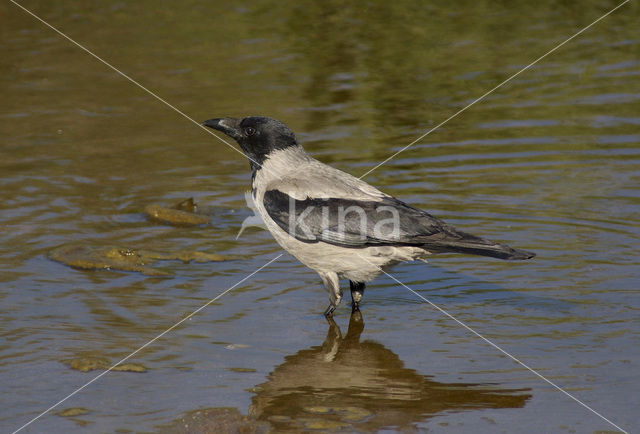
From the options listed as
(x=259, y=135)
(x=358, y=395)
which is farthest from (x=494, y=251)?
(x=259, y=135)

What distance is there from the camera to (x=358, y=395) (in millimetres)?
5000

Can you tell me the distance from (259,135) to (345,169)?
2.52 m

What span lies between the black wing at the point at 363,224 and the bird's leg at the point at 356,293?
0.33 m

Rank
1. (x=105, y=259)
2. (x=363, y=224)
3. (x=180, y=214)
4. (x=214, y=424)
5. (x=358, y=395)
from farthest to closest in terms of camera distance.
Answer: (x=180, y=214) → (x=105, y=259) → (x=363, y=224) → (x=358, y=395) → (x=214, y=424)

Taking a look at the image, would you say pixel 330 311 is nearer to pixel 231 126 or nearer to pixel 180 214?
pixel 231 126

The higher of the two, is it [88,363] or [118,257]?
[118,257]

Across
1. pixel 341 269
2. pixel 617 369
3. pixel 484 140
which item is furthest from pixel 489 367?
pixel 484 140

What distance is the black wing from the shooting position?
233 inches

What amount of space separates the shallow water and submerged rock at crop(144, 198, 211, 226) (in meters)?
0.11

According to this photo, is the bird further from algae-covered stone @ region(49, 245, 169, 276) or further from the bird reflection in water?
algae-covered stone @ region(49, 245, 169, 276)

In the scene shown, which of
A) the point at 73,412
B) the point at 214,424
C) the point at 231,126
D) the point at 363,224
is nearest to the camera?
the point at 214,424

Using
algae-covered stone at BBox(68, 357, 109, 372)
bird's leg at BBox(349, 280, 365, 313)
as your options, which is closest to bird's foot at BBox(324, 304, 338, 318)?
bird's leg at BBox(349, 280, 365, 313)

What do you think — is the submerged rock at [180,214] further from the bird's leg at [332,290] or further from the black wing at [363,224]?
the bird's leg at [332,290]

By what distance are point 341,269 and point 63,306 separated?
1.83 metres
